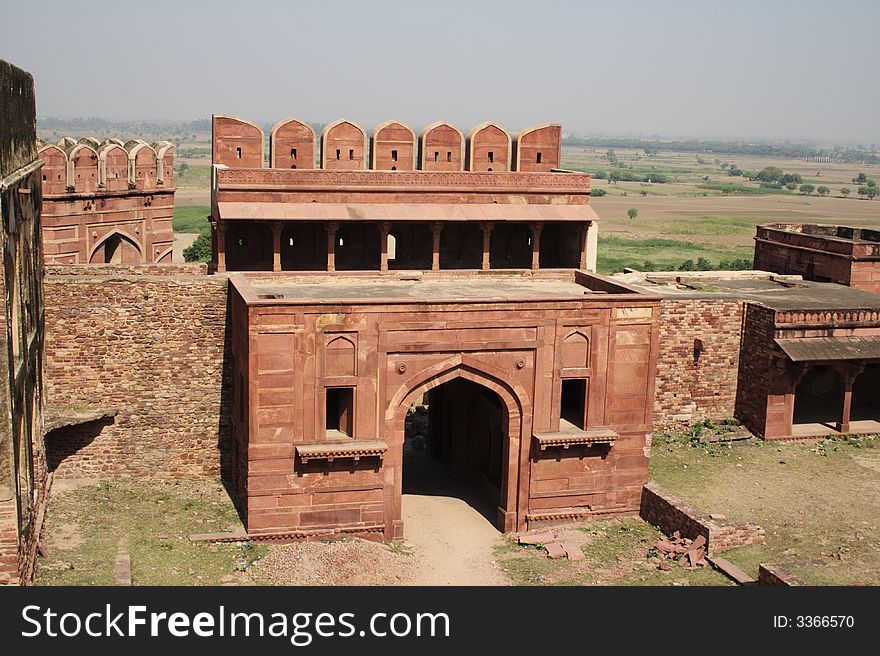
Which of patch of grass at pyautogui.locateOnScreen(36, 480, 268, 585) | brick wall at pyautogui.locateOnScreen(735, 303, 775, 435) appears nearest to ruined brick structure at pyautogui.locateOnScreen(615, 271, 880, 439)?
brick wall at pyautogui.locateOnScreen(735, 303, 775, 435)

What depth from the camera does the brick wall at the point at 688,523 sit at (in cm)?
1756

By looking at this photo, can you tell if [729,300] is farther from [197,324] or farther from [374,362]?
[197,324]

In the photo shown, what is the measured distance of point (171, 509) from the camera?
737 inches

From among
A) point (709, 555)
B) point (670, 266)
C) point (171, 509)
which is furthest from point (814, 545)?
point (670, 266)

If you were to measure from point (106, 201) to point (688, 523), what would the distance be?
601 inches

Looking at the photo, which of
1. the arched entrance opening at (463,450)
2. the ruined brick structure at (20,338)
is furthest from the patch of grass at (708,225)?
the ruined brick structure at (20,338)

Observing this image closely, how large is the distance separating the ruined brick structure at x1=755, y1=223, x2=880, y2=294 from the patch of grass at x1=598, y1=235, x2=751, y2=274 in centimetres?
2627

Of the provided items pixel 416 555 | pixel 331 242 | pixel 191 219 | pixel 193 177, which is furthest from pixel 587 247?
pixel 193 177

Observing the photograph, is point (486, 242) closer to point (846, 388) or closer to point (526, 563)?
point (526, 563)

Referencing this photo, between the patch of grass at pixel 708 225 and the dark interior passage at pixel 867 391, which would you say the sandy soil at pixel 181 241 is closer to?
the patch of grass at pixel 708 225

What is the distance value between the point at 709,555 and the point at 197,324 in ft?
30.8

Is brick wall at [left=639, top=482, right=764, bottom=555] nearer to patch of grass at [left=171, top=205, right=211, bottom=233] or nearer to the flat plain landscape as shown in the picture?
the flat plain landscape

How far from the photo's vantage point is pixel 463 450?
2170 centimetres

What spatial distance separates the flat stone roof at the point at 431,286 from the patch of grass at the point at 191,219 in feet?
160
